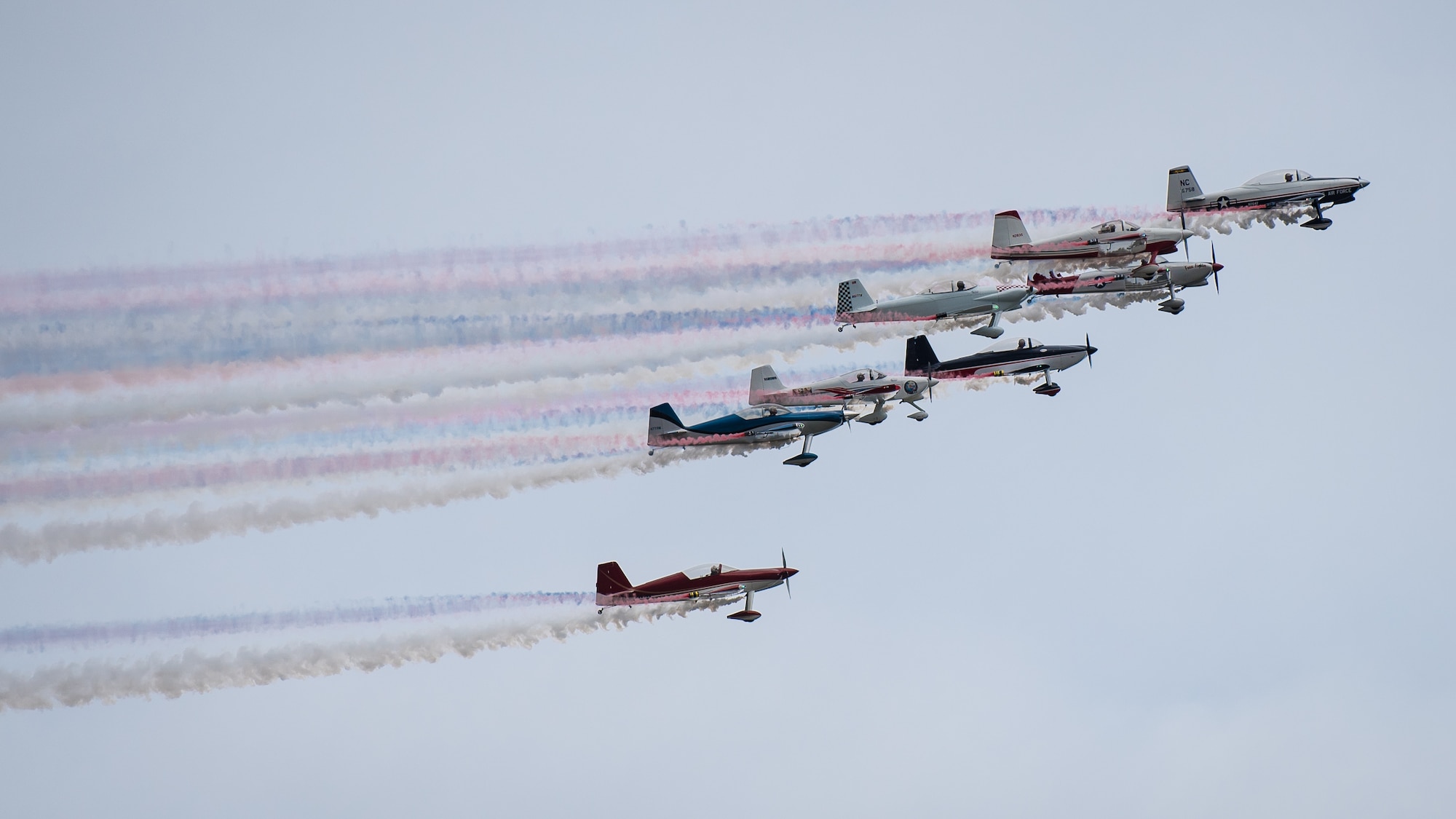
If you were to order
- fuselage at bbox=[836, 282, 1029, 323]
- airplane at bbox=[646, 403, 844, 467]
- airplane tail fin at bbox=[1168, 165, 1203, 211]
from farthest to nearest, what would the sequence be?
airplane tail fin at bbox=[1168, 165, 1203, 211] → fuselage at bbox=[836, 282, 1029, 323] → airplane at bbox=[646, 403, 844, 467]

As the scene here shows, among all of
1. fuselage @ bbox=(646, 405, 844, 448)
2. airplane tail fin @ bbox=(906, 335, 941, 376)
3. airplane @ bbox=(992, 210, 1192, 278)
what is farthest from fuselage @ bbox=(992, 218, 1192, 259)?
fuselage @ bbox=(646, 405, 844, 448)

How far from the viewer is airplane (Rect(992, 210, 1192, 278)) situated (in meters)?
75.9

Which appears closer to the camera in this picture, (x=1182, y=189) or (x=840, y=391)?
(x=840, y=391)

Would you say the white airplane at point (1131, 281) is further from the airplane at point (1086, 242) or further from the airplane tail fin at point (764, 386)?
the airplane tail fin at point (764, 386)

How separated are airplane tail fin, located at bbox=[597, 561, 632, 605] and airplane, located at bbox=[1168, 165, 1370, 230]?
25282 millimetres

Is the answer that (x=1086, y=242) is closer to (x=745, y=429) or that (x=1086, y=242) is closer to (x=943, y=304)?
(x=943, y=304)

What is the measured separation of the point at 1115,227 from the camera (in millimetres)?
76000

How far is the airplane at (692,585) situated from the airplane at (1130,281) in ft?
47.3

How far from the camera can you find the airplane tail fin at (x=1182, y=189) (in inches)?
3046

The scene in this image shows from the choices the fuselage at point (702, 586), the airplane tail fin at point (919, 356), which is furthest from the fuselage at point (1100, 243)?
the fuselage at point (702, 586)

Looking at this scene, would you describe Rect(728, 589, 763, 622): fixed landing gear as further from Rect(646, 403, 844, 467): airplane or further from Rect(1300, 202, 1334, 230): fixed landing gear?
Rect(1300, 202, 1334, 230): fixed landing gear

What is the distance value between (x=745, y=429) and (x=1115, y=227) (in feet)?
54.7

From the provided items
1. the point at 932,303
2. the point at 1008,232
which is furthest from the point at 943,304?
the point at 1008,232

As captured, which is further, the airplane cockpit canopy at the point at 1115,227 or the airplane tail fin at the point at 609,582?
the airplane cockpit canopy at the point at 1115,227
